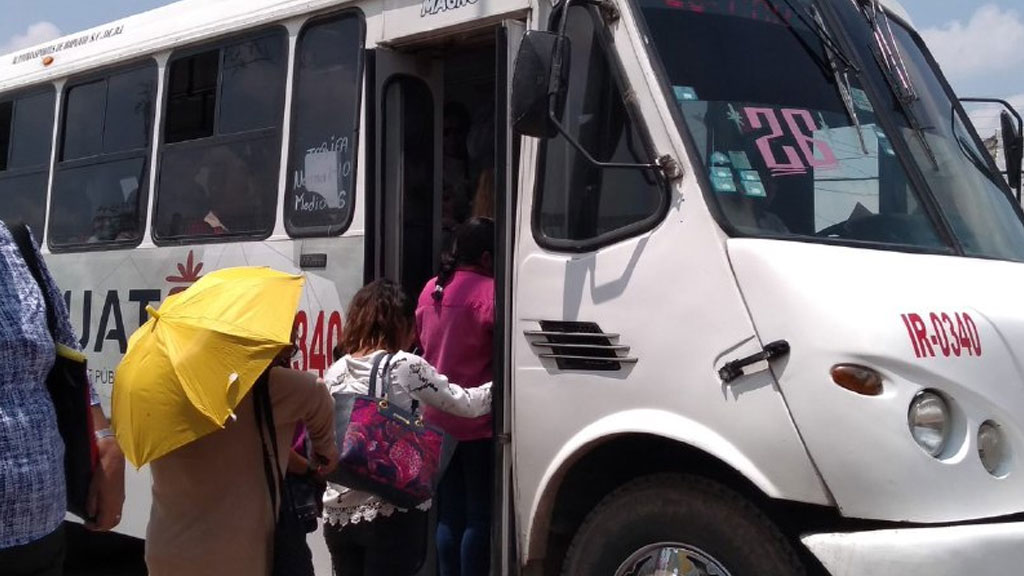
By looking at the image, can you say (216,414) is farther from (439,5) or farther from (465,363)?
(439,5)

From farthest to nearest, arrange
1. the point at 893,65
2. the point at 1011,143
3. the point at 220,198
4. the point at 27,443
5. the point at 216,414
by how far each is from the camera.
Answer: the point at 220,198 → the point at 1011,143 → the point at 893,65 → the point at 216,414 → the point at 27,443

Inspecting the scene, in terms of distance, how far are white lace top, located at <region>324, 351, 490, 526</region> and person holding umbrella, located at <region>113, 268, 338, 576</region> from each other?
26.1 inches

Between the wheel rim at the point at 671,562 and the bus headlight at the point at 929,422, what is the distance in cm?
71

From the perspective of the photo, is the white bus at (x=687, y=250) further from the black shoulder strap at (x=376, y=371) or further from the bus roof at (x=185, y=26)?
the black shoulder strap at (x=376, y=371)

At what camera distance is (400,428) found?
3.81m

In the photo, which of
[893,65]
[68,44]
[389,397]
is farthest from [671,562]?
[68,44]

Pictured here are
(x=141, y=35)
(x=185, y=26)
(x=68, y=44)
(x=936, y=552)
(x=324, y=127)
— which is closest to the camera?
(x=936, y=552)

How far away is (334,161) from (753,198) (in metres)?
2.15

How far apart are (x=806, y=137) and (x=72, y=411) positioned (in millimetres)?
2487

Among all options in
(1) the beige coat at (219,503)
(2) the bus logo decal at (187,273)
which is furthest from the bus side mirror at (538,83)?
(2) the bus logo decal at (187,273)

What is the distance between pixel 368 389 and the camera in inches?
153

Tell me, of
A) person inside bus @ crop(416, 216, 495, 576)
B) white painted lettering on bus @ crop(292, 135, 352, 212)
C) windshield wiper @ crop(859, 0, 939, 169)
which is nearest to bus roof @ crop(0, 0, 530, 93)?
white painted lettering on bus @ crop(292, 135, 352, 212)

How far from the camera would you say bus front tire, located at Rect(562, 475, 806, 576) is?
333 cm

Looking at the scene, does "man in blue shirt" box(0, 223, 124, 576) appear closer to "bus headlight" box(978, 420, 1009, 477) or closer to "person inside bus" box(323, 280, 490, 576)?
"person inside bus" box(323, 280, 490, 576)
